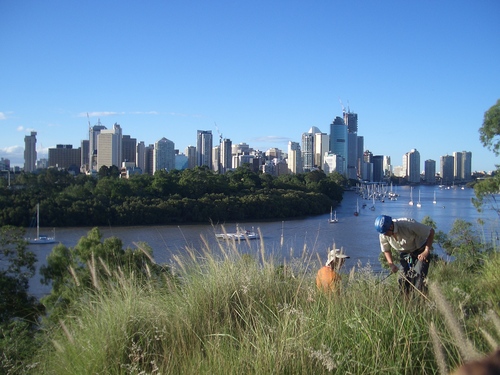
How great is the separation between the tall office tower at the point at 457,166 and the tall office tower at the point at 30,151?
60.4m

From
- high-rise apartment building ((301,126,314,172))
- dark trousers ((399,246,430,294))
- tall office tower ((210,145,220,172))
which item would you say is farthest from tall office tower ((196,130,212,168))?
dark trousers ((399,246,430,294))

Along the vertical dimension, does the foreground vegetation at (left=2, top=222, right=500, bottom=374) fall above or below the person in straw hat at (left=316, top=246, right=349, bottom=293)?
below

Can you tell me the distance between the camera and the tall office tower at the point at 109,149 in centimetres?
9125

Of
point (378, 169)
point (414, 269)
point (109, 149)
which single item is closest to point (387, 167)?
point (378, 169)

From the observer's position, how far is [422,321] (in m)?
2.54

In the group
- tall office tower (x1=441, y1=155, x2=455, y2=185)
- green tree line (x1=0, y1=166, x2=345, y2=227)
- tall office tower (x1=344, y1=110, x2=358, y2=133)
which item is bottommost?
green tree line (x1=0, y1=166, x2=345, y2=227)

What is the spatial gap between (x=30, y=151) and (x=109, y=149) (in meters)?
15.7

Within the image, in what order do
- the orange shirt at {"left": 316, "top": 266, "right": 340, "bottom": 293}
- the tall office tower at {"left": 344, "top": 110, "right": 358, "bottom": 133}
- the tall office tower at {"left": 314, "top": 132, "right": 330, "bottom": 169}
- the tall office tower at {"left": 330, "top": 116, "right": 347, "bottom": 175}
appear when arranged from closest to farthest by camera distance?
the orange shirt at {"left": 316, "top": 266, "right": 340, "bottom": 293}
the tall office tower at {"left": 314, "top": 132, "right": 330, "bottom": 169}
the tall office tower at {"left": 330, "top": 116, "right": 347, "bottom": 175}
the tall office tower at {"left": 344, "top": 110, "right": 358, "bottom": 133}

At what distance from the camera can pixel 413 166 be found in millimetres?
95438

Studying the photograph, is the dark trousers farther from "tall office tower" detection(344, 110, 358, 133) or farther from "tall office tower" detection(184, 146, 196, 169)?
"tall office tower" detection(344, 110, 358, 133)

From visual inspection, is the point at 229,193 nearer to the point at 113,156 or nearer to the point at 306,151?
the point at 113,156

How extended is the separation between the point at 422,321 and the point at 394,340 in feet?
1.10

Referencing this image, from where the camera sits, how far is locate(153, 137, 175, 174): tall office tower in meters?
97.4

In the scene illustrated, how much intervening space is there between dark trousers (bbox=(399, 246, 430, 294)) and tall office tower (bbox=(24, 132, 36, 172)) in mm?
78945
